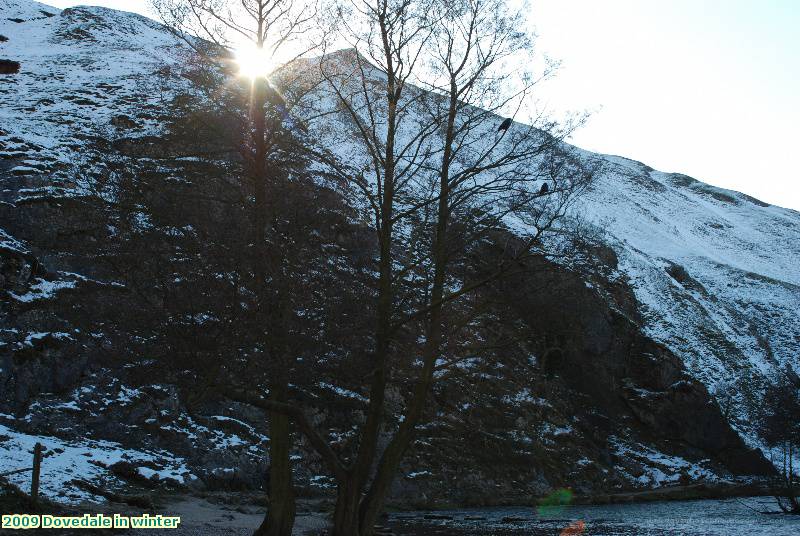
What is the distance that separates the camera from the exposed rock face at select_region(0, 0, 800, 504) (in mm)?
19188

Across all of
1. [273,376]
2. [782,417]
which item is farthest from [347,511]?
[782,417]

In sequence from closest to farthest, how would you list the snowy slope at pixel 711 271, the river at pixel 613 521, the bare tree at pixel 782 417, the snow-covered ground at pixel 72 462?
the snow-covered ground at pixel 72 462, the river at pixel 613 521, the bare tree at pixel 782 417, the snowy slope at pixel 711 271

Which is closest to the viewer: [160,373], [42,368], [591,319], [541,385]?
[160,373]

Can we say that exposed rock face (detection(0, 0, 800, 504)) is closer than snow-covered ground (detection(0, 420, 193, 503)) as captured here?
No

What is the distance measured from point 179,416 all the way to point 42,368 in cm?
469

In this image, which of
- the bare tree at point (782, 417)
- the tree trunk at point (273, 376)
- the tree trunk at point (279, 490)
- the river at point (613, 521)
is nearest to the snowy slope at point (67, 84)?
the tree trunk at point (273, 376)

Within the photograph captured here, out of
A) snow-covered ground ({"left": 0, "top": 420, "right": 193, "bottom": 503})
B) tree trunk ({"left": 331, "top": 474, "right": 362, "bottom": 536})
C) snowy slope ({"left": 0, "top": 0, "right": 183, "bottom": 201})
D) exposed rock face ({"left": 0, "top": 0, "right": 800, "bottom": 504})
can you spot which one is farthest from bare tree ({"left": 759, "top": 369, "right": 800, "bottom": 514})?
snowy slope ({"left": 0, "top": 0, "right": 183, "bottom": 201})

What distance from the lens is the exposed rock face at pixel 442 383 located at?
19.2 metres

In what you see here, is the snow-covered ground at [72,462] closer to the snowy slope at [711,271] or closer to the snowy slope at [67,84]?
the snowy slope at [67,84]

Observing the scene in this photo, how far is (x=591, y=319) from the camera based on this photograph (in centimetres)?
3903

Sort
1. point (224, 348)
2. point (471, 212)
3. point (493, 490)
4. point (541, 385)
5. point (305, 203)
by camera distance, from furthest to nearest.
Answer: point (541, 385) < point (493, 490) < point (471, 212) < point (305, 203) < point (224, 348)

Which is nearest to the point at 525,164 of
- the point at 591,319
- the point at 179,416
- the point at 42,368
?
the point at 179,416

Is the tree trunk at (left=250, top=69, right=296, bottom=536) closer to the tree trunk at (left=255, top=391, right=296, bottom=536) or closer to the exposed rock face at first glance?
the tree trunk at (left=255, top=391, right=296, bottom=536)

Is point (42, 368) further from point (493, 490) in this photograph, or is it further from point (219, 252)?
point (493, 490)
